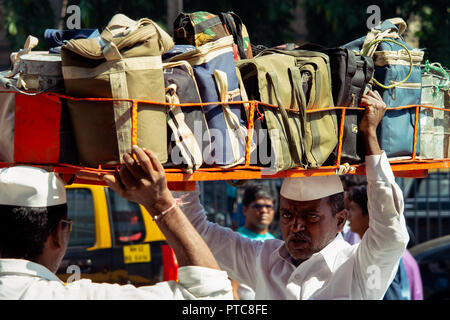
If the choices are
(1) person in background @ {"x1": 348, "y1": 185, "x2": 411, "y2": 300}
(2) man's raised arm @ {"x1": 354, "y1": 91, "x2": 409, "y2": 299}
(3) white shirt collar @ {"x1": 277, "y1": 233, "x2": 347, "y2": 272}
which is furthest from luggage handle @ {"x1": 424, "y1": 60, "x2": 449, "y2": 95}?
(1) person in background @ {"x1": 348, "y1": 185, "x2": 411, "y2": 300}

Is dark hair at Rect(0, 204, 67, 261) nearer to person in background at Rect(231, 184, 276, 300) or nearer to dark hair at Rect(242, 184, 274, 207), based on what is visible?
person in background at Rect(231, 184, 276, 300)

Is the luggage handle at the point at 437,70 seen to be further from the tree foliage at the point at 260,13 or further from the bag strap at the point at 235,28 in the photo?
the tree foliage at the point at 260,13

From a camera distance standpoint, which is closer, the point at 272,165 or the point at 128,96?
the point at 128,96

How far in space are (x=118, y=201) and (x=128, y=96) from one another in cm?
437

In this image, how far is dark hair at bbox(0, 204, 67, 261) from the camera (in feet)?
7.50

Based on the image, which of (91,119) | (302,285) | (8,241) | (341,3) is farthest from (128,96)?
(341,3)

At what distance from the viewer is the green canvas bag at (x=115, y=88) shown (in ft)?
8.17

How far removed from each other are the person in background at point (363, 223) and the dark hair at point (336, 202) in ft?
5.82

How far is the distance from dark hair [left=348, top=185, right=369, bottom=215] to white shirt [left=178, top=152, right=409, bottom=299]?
187cm

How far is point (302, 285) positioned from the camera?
11.0 feet

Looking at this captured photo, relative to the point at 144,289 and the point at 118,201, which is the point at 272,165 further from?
the point at 118,201

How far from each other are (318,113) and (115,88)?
38.4 inches

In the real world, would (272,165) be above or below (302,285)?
above

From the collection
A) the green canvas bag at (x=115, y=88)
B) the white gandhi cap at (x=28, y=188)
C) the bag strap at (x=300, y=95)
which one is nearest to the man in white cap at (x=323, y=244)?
the bag strap at (x=300, y=95)
